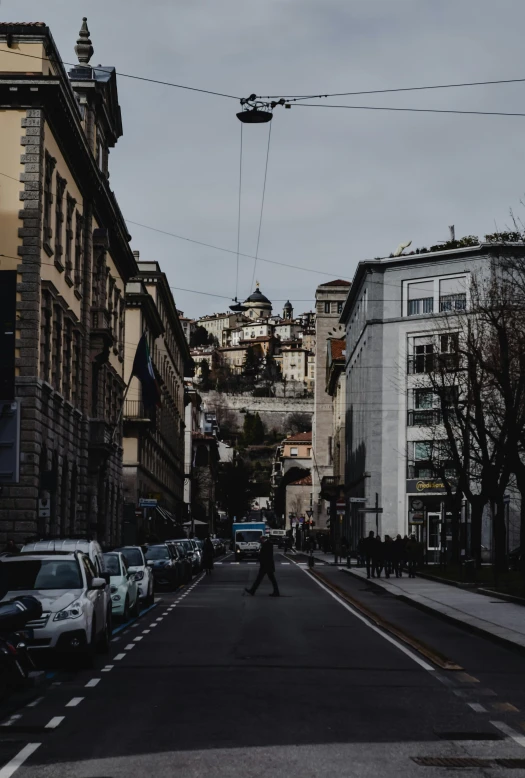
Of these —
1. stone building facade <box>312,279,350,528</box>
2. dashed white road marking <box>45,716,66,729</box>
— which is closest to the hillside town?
dashed white road marking <box>45,716,66,729</box>

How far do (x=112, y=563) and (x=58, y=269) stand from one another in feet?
54.5

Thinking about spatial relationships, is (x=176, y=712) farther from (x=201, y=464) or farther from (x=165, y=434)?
(x=201, y=464)

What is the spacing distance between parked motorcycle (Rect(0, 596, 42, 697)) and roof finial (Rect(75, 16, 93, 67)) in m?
40.2

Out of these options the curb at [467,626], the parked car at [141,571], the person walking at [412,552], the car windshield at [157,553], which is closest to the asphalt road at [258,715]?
the curb at [467,626]

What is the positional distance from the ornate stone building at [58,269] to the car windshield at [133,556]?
2796mm

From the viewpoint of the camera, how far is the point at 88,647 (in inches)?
705

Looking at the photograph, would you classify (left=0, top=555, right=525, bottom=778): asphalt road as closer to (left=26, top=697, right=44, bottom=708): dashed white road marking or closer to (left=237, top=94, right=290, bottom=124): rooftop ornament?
(left=26, top=697, right=44, bottom=708): dashed white road marking

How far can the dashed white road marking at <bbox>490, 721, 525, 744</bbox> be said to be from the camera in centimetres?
1105

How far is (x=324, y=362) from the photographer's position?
13312cm

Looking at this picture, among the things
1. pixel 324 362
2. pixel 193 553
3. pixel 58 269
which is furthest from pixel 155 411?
pixel 324 362

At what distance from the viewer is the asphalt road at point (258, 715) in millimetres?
9969

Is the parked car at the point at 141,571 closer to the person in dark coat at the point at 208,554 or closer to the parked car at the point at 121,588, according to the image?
the parked car at the point at 121,588

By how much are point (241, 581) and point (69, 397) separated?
9.58 metres

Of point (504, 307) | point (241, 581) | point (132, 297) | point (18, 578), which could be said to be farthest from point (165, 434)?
point (18, 578)
